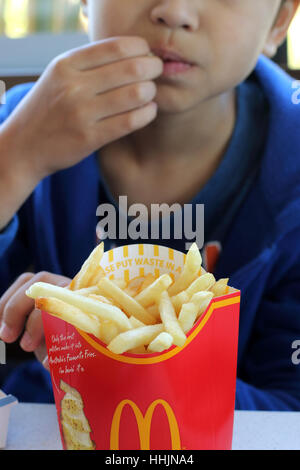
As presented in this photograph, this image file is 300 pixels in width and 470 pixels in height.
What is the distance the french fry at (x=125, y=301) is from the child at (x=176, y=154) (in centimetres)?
20

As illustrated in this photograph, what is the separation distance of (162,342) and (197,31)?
2.05ft

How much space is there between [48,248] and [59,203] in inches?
3.8

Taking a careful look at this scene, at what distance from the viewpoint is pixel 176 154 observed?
109 centimetres

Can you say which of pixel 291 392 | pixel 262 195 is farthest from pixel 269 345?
pixel 262 195

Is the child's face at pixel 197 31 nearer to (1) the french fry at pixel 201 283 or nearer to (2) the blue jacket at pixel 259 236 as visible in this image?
(2) the blue jacket at pixel 259 236

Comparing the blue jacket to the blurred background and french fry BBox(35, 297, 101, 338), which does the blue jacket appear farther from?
french fry BBox(35, 297, 101, 338)

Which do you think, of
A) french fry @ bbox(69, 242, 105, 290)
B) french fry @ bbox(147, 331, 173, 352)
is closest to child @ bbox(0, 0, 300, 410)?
french fry @ bbox(69, 242, 105, 290)

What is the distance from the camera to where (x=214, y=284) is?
0.48m

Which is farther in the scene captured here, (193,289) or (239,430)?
(239,430)

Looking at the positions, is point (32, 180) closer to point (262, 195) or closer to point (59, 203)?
point (59, 203)

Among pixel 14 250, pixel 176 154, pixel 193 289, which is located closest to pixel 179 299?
pixel 193 289

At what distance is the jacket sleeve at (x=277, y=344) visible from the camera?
74cm

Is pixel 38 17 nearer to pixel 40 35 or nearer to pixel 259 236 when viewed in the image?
pixel 40 35

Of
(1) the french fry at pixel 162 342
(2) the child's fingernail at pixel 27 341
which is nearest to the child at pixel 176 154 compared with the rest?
(2) the child's fingernail at pixel 27 341
